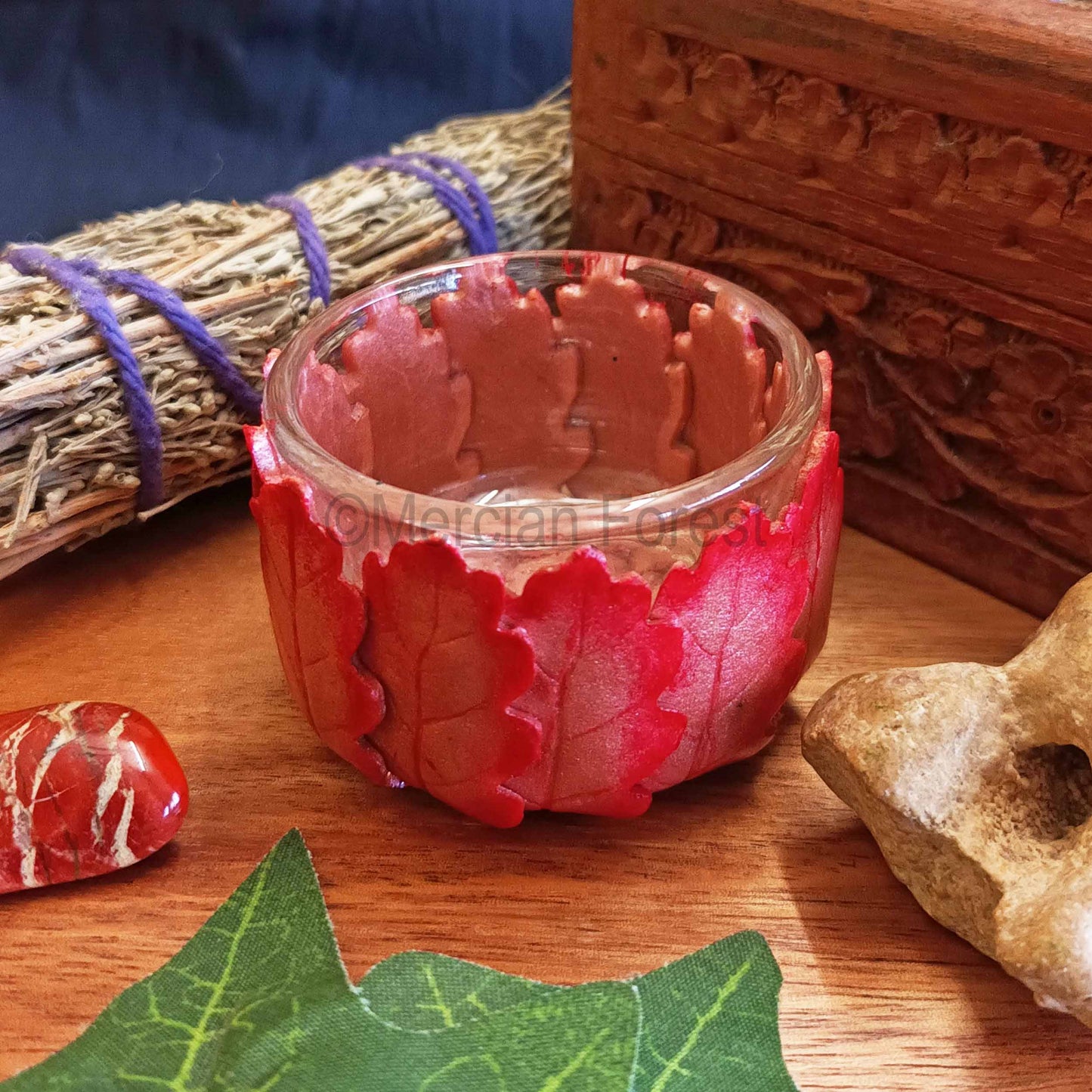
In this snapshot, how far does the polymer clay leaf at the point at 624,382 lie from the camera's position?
0.80m

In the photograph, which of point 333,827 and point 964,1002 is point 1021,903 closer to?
point 964,1002

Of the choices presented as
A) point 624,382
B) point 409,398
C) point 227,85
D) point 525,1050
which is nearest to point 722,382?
point 624,382

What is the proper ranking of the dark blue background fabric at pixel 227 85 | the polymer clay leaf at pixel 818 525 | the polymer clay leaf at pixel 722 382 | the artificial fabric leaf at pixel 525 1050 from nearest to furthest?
the artificial fabric leaf at pixel 525 1050, the polymer clay leaf at pixel 818 525, the polymer clay leaf at pixel 722 382, the dark blue background fabric at pixel 227 85

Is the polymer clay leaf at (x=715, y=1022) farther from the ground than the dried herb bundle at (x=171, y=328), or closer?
closer

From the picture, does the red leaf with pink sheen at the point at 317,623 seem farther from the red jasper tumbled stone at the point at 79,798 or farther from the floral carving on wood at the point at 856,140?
the floral carving on wood at the point at 856,140

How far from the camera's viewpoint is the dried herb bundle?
0.74 meters

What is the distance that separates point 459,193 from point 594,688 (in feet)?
1.53

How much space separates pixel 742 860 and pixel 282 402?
0.32 metres

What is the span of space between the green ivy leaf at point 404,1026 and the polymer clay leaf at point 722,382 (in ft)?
0.95

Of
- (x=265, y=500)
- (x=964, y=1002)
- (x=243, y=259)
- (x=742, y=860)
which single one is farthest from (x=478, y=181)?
(x=964, y=1002)

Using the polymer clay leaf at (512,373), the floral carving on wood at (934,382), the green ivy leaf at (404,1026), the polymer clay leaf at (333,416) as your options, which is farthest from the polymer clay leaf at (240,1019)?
the floral carving on wood at (934,382)

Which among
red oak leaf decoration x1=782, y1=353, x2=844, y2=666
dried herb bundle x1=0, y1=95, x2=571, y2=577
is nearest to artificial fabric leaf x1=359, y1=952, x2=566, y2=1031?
red oak leaf decoration x1=782, y1=353, x2=844, y2=666

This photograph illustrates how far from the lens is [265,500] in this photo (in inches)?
24.3

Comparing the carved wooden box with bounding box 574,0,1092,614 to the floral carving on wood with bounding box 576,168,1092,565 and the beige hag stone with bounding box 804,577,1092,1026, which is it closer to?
the floral carving on wood with bounding box 576,168,1092,565
